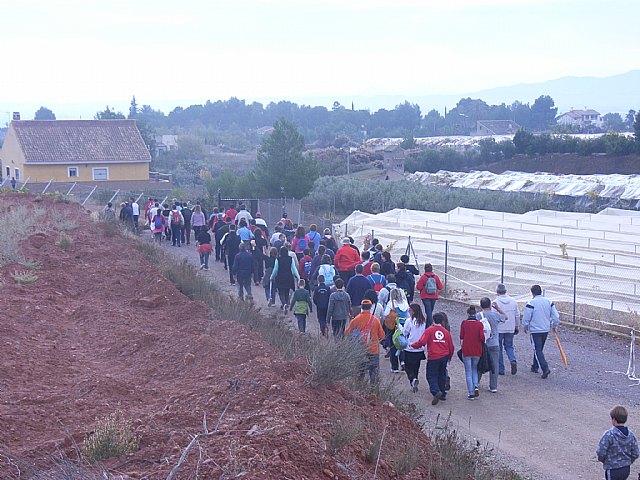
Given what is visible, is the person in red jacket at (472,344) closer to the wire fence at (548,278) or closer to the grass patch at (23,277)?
the wire fence at (548,278)

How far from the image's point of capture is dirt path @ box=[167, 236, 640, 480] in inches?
395

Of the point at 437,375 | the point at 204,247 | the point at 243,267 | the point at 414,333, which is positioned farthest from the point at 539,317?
the point at 204,247

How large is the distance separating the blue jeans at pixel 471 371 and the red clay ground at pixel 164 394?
3061 mm

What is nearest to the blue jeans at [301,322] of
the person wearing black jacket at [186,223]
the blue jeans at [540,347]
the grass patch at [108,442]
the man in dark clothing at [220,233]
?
the blue jeans at [540,347]

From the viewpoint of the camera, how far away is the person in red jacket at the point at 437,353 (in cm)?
1167

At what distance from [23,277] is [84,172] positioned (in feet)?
115

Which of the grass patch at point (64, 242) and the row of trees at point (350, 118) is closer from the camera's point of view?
the grass patch at point (64, 242)

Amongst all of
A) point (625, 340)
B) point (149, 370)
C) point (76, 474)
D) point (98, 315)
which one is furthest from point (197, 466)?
point (625, 340)

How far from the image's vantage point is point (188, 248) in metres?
26.2

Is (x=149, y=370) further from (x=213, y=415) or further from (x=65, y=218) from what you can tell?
(x=65, y=218)

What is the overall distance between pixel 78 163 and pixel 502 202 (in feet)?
82.3

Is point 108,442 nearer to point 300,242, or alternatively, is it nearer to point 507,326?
point 507,326

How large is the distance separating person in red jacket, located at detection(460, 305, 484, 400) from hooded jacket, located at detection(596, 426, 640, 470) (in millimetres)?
3823

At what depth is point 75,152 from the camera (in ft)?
164
